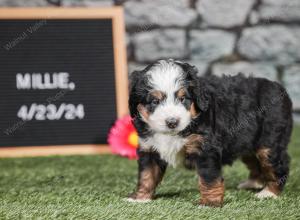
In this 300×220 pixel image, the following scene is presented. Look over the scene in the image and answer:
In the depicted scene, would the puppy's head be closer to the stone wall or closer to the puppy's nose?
the puppy's nose

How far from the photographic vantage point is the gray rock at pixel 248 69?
6.81m

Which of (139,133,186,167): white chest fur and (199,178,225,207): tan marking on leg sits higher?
(139,133,186,167): white chest fur

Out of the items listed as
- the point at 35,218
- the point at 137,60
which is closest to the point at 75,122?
the point at 137,60

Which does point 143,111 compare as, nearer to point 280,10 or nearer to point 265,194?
point 265,194

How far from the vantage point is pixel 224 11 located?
671 cm

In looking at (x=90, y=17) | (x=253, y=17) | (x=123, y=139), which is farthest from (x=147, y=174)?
(x=253, y=17)

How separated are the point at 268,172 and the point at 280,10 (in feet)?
10.6

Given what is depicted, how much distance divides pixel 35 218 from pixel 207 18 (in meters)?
4.14

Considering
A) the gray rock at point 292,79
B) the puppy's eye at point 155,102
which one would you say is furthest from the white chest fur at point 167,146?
the gray rock at point 292,79

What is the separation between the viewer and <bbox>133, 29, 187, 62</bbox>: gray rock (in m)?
6.71

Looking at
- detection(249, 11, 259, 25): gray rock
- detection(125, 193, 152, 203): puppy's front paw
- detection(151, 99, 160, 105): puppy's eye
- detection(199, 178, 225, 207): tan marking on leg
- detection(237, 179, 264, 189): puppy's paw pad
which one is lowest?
detection(237, 179, 264, 189): puppy's paw pad

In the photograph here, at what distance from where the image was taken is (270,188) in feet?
12.8

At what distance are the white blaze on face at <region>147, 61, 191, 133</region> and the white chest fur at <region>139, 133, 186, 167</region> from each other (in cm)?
10

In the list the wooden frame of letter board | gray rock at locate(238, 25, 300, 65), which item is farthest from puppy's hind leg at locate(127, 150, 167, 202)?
gray rock at locate(238, 25, 300, 65)
